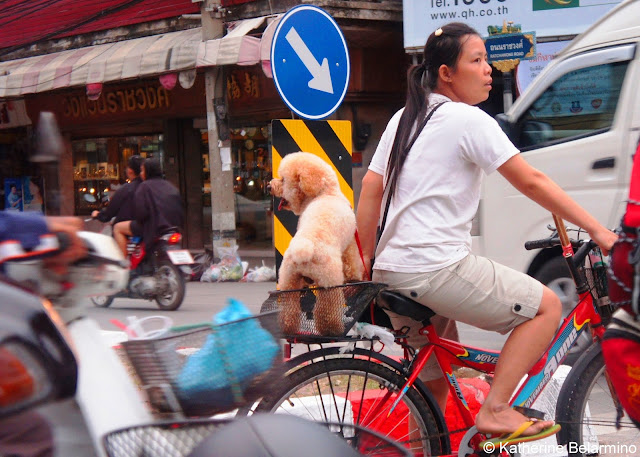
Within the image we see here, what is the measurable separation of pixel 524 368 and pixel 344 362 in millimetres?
636

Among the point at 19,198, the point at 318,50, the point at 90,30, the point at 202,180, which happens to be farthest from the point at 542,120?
the point at 19,198

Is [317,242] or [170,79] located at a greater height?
[170,79]

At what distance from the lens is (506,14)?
11367mm

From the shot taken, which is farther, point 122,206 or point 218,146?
point 218,146

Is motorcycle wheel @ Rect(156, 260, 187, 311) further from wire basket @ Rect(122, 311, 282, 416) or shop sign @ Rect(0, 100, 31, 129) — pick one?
shop sign @ Rect(0, 100, 31, 129)

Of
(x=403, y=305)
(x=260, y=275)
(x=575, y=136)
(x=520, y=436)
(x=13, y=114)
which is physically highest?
(x=13, y=114)

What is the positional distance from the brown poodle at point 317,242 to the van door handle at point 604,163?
2.87 metres

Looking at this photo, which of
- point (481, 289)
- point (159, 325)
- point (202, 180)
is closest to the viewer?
point (159, 325)

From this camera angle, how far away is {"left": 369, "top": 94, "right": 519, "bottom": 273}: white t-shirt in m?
2.84

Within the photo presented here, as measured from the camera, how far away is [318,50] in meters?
5.04

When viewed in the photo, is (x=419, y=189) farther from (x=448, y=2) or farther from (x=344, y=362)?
(x=448, y=2)

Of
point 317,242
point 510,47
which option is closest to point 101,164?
point 510,47

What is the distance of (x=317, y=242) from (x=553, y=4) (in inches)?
367

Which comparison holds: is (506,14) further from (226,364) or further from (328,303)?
(226,364)
